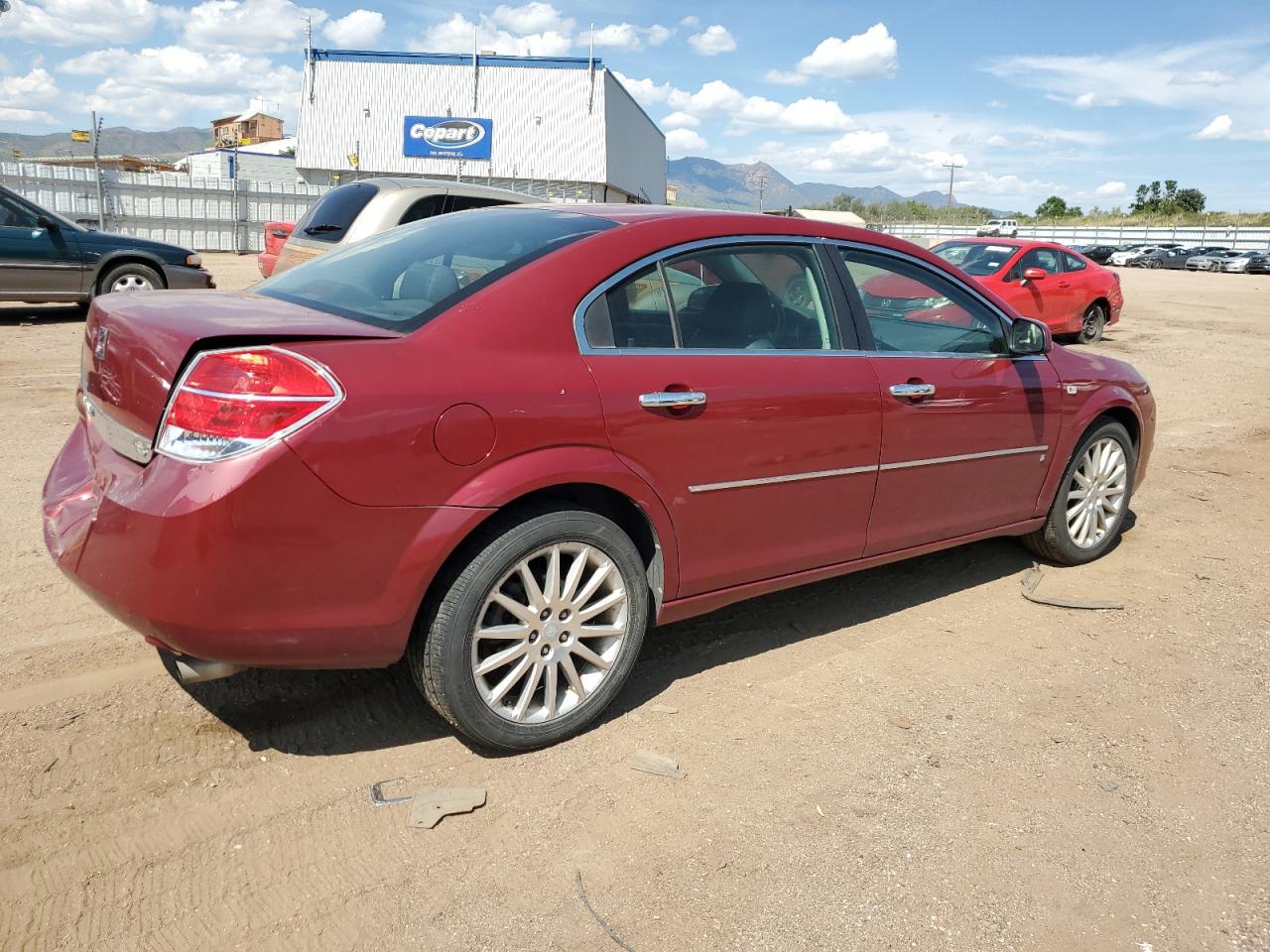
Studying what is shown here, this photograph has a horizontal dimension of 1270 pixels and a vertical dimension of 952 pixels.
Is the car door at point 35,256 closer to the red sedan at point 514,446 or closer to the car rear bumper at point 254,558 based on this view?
the red sedan at point 514,446

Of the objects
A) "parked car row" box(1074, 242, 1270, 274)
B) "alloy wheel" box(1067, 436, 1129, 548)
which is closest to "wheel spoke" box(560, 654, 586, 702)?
"alloy wheel" box(1067, 436, 1129, 548)

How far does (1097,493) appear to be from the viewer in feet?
16.6

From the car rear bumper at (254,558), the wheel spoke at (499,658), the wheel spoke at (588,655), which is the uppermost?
the car rear bumper at (254,558)

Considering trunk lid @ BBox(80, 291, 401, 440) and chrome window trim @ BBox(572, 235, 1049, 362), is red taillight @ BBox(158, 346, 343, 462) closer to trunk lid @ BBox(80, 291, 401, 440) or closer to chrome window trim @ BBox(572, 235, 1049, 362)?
trunk lid @ BBox(80, 291, 401, 440)

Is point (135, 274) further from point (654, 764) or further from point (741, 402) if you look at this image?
point (654, 764)

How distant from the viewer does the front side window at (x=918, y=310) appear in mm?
3959

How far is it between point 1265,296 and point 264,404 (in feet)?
112

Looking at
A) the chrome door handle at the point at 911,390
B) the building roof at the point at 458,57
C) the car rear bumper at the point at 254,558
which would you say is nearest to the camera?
the car rear bumper at the point at 254,558

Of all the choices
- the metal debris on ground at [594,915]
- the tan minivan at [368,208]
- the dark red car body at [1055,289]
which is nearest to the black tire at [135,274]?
the tan minivan at [368,208]

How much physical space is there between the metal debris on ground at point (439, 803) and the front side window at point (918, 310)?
7.34 feet

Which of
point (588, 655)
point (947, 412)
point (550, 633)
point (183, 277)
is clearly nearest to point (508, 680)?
point (550, 633)

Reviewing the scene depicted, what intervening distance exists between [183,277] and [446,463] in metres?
10.9

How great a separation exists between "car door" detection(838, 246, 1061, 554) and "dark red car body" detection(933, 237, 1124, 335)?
9.31m

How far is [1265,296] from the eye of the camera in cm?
2989
